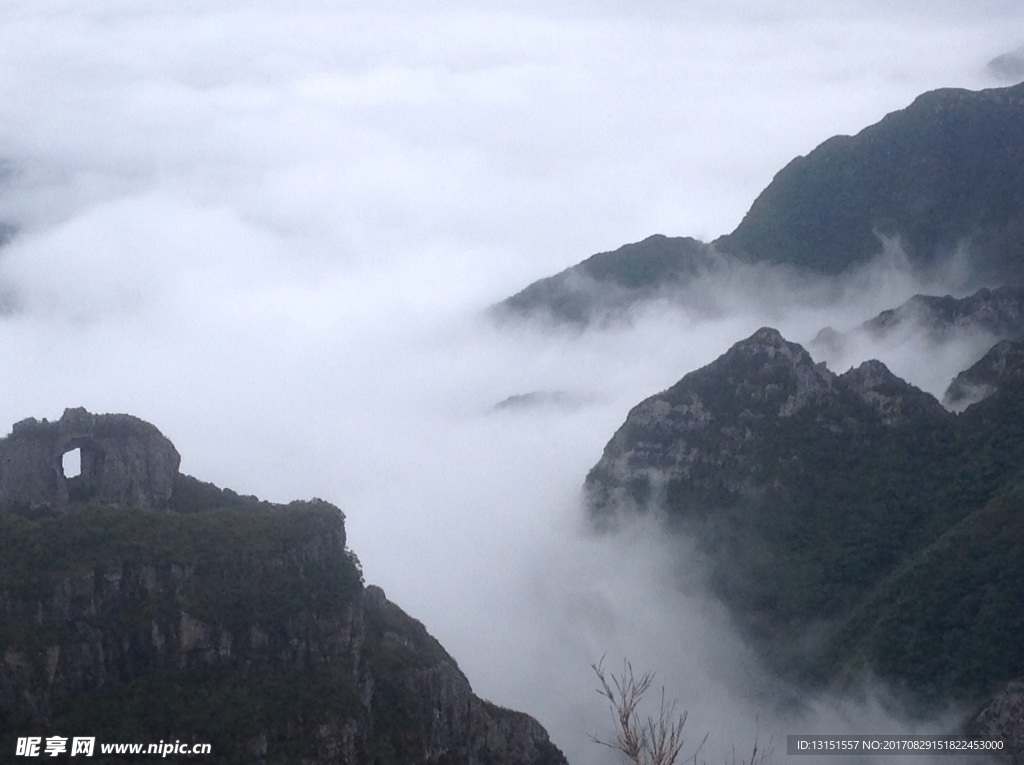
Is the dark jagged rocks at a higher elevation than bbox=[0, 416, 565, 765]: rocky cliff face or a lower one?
higher

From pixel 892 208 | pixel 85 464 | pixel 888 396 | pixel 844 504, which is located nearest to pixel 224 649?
pixel 85 464

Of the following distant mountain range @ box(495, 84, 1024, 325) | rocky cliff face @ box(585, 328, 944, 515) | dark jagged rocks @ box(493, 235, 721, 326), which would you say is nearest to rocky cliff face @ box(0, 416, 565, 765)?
rocky cliff face @ box(585, 328, 944, 515)

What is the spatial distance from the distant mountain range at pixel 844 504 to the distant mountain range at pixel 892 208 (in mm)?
39533

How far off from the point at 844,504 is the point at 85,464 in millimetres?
49675

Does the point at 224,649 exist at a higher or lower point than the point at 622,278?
lower

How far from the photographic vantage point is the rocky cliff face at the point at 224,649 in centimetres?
5203

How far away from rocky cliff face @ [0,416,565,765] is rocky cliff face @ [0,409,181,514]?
39cm

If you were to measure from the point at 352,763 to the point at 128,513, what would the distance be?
50.0ft

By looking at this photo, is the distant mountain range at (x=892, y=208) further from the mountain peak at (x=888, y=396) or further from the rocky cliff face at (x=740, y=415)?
the rocky cliff face at (x=740, y=415)

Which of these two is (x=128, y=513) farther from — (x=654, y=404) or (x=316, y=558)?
(x=654, y=404)

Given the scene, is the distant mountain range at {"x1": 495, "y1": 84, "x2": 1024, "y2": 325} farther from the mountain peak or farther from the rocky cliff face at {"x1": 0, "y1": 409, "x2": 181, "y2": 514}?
the rocky cliff face at {"x1": 0, "y1": 409, "x2": 181, "y2": 514}

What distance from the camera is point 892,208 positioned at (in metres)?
137

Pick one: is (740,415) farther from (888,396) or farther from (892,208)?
(892,208)

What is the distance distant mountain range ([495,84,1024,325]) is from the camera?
425 feet
